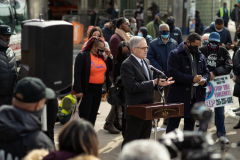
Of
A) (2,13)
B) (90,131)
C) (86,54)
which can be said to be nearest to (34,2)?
(2,13)

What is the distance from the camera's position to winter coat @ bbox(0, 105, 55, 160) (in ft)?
9.44

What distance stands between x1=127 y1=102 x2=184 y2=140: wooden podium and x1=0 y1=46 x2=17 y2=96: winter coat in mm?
1675

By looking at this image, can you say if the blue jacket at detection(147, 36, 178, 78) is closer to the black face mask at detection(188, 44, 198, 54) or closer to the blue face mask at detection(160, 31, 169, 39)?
the blue face mask at detection(160, 31, 169, 39)

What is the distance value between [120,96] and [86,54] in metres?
0.84

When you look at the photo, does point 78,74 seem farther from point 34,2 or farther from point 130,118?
point 34,2

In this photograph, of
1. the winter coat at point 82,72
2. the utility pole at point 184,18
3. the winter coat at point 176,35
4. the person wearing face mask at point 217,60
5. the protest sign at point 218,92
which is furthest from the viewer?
the utility pole at point 184,18

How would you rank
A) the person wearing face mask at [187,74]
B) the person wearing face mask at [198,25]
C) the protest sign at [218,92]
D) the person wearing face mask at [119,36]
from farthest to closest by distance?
the person wearing face mask at [198,25] → the person wearing face mask at [119,36] → the protest sign at [218,92] → the person wearing face mask at [187,74]

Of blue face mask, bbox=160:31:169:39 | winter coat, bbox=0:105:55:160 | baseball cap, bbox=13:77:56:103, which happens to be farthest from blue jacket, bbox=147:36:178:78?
winter coat, bbox=0:105:55:160

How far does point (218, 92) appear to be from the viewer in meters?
6.76

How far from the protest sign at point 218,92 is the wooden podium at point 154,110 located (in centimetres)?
165

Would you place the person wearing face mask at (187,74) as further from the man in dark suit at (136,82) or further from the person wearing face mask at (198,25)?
the person wearing face mask at (198,25)

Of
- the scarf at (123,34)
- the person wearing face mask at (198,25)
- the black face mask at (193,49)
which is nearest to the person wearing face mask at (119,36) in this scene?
the scarf at (123,34)

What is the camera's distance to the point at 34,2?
20.6m

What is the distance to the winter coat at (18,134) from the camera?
9.44ft
